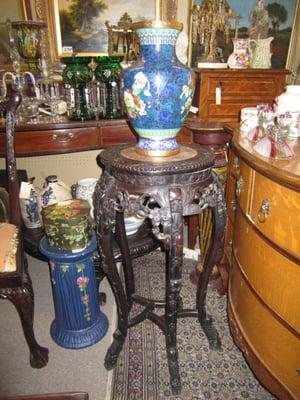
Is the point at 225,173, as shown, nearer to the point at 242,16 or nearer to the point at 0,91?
the point at 242,16

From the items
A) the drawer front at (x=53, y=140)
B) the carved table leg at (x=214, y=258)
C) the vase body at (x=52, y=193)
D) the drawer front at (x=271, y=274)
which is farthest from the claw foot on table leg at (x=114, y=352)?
the drawer front at (x=53, y=140)

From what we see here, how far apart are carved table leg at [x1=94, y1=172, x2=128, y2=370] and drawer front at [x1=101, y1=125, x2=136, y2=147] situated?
749 millimetres

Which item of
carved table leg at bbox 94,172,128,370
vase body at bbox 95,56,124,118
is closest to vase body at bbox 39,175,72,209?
vase body at bbox 95,56,124,118

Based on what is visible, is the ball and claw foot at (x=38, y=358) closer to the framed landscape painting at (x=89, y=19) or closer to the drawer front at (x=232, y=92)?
the drawer front at (x=232, y=92)

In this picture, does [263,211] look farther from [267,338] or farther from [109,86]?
[109,86]

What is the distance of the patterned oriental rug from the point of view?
4.66ft

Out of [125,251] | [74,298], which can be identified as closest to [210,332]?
[125,251]

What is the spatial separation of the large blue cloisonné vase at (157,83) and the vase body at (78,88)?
2.95ft

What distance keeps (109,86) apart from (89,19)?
2.13 feet

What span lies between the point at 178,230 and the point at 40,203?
137 centimetres

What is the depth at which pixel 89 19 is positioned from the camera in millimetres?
2213

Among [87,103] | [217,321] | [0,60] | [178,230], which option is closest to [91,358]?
[217,321]

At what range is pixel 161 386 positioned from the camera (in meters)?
1.46

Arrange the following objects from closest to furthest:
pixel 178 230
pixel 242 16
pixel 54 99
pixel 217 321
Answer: pixel 178 230
pixel 217 321
pixel 54 99
pixel 242 16
